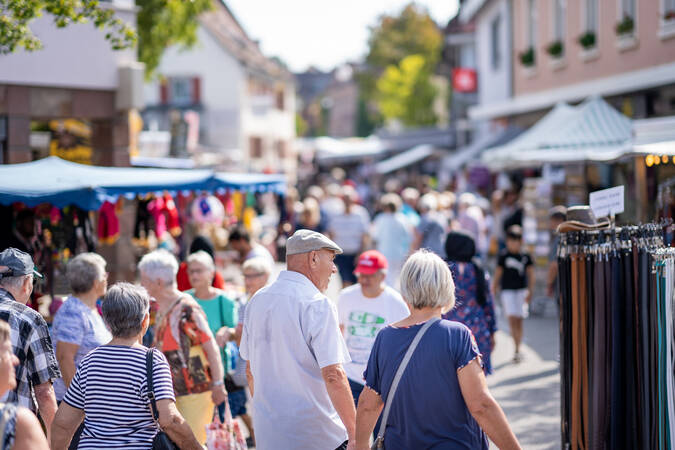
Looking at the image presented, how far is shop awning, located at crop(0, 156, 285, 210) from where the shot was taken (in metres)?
8.23

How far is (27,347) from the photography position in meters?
4.73

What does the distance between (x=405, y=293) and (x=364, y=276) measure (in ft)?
7.55

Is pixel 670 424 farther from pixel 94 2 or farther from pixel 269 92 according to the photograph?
pixel 269 92

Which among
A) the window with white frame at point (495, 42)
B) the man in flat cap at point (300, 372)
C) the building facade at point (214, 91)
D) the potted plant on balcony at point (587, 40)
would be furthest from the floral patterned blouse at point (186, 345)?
the building facade at point (214, 91)

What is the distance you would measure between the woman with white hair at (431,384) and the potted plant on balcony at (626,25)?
46.4 ft

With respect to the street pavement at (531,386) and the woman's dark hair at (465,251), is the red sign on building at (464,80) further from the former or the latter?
the woman's dark hair at (465,251)

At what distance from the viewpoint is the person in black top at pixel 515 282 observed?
35.0ft

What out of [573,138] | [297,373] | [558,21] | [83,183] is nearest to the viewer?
[297,373]

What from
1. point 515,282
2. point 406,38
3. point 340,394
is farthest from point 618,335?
point 406,38

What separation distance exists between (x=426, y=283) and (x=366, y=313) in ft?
7.92

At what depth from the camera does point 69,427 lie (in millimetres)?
4473

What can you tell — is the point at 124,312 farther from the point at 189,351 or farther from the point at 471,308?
the point at 471,308

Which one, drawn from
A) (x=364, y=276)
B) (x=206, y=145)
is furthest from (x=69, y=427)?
(x=206, y=145)

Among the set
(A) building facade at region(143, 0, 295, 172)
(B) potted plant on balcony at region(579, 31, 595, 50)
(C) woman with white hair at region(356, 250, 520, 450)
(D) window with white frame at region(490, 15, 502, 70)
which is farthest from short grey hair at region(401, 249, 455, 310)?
(A) building facade at region(143, 0, 295, 172)
